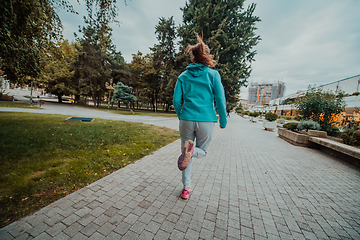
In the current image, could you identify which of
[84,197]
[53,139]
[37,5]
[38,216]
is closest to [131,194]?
[84,197]

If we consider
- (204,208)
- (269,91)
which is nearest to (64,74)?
(204,208)

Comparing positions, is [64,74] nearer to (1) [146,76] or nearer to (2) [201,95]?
(1) [146,76]

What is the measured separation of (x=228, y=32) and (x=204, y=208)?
75.1 feet

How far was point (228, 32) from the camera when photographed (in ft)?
65.5

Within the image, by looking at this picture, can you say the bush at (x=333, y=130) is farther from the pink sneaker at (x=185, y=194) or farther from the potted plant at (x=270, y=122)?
the pink sneaker at (x=185, y=194)

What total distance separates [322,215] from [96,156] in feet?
15.9

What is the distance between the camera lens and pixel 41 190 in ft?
8.09

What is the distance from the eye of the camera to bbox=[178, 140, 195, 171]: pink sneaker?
2082 mm

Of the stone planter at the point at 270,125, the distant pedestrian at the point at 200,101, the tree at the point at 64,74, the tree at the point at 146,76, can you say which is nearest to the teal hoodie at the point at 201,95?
the distant pedestrian at the point at 200,101

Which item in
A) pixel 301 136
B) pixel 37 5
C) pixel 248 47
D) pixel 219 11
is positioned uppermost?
pixel 219 11

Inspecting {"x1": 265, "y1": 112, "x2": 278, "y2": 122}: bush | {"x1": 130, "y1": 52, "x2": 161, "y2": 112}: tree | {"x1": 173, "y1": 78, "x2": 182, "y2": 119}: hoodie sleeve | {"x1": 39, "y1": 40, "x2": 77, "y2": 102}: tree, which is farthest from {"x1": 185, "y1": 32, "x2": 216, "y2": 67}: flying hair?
{"x1": 39, "y1": 40, "x2": 77, "y2": 102}: tree

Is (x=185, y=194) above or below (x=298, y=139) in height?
below

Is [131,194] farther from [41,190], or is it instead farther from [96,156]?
[96,156]

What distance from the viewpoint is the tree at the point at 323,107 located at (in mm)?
7427
